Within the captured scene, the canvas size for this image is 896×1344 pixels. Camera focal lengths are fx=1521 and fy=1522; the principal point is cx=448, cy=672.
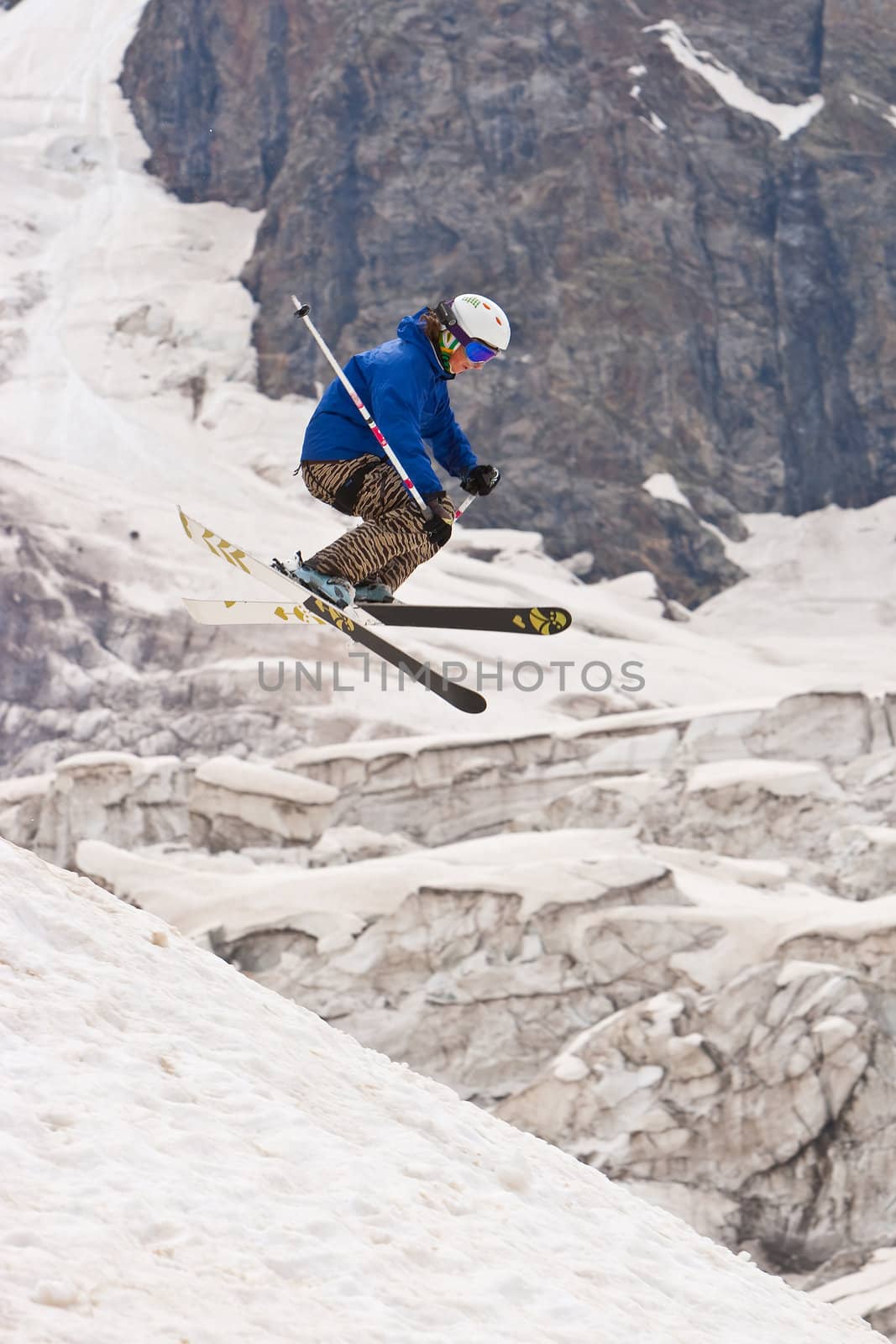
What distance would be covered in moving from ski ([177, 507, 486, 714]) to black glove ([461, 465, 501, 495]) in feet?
3.14

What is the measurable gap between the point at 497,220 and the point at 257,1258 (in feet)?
195

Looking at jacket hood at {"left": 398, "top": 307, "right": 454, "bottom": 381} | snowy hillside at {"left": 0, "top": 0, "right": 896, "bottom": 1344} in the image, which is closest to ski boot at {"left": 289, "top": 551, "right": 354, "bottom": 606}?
jacket hood at {"left": 398, "top": 307, "right": 454, "bottom": 381}

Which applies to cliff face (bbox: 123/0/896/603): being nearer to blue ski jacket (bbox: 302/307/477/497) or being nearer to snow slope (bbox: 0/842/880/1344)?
blue ski jacket (bbox: 302/307/477/497)

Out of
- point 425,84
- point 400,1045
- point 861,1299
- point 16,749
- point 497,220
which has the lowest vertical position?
point 16,749

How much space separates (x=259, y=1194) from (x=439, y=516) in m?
4.50

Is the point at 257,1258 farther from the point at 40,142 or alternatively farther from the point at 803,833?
the point at 40,142

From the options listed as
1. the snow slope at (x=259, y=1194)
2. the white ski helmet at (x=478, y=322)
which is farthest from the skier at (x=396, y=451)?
the snow slope at (x=259, y=1194)

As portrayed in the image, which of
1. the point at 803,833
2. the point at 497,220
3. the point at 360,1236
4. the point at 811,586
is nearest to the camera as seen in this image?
the point at 360,1236

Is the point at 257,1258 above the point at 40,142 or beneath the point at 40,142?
above

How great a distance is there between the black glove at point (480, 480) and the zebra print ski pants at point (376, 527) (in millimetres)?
147

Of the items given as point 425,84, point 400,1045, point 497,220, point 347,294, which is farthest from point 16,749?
point 425,84

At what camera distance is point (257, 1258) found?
409 cm

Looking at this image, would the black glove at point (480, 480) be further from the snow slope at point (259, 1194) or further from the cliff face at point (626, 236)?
the cliff face at point (626, 236)

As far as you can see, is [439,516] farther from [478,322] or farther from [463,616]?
[478,322]
